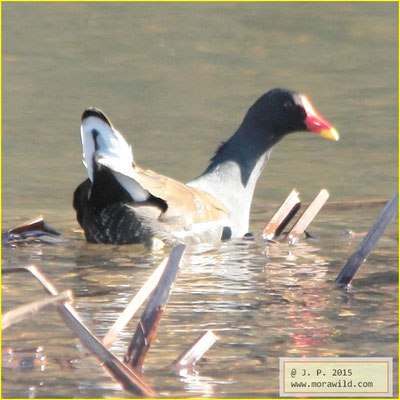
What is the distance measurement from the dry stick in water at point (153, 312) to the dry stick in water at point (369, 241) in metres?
1.22

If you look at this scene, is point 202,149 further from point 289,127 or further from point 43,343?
point 43,343

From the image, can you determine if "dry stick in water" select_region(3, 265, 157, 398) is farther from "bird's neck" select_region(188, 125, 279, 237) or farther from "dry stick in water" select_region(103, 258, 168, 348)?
"bird's neck" select_region(188, 125, 279, 237)

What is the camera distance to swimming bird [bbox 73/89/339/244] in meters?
6.49

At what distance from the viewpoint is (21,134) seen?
970 cm

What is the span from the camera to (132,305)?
14.7ft

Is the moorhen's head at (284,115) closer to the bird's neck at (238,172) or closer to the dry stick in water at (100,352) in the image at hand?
the bird's neck at (238,172)

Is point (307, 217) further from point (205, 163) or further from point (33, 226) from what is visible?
point (205, 163)

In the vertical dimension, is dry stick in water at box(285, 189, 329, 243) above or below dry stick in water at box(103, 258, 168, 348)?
above

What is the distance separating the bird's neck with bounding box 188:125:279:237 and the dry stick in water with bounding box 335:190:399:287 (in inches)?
62.7

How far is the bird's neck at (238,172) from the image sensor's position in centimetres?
763

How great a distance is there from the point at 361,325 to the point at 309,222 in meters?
1.94

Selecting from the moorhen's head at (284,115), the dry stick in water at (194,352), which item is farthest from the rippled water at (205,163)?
the moorhen's head at (284,115)

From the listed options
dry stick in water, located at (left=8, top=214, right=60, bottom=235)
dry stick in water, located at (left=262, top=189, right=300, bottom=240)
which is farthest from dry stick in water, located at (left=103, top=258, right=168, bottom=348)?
dry stick in water, located at (left=262, top=189, right=300, bottom=240)

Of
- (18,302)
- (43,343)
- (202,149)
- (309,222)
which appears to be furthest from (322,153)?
(43,343)
